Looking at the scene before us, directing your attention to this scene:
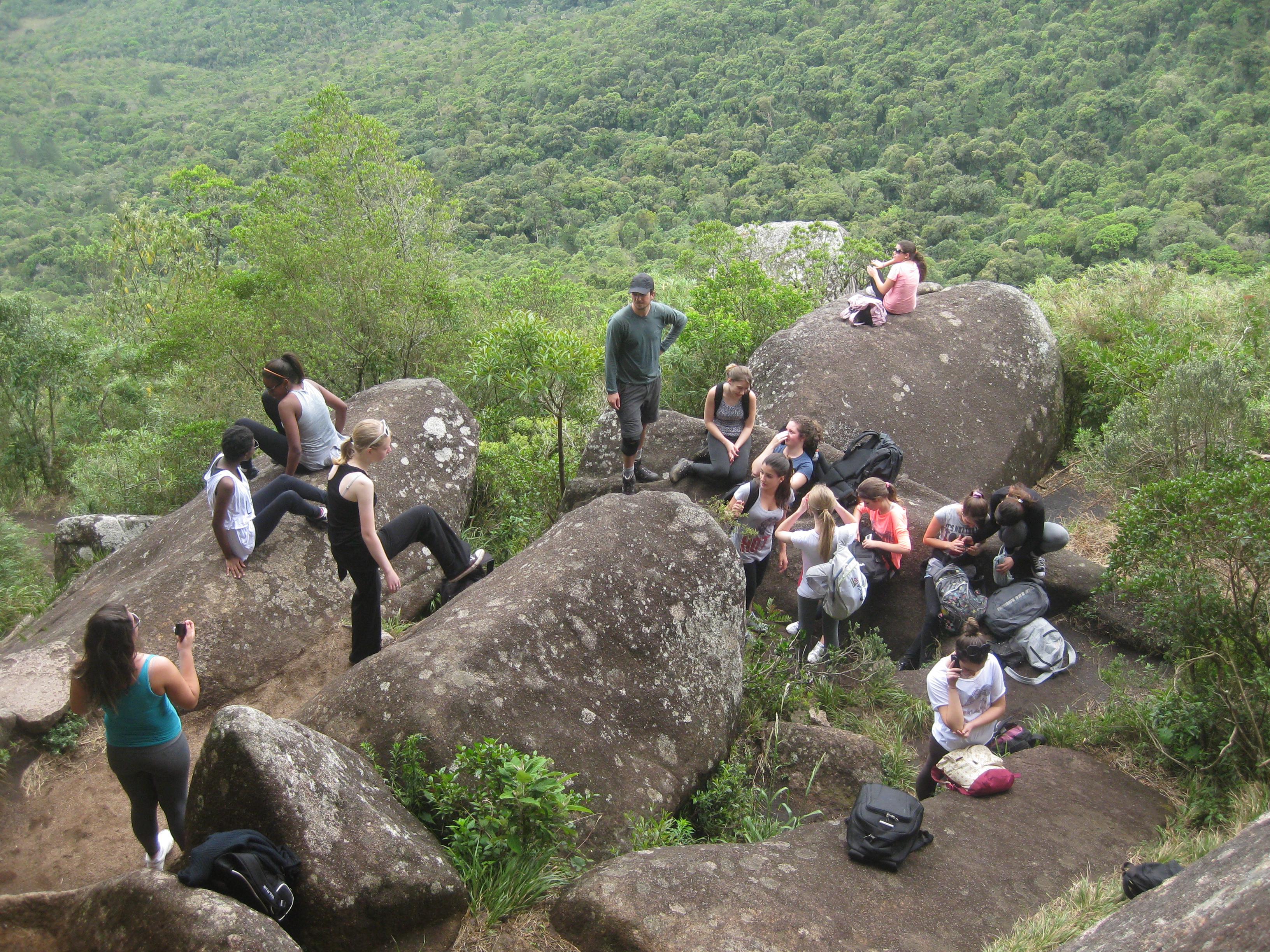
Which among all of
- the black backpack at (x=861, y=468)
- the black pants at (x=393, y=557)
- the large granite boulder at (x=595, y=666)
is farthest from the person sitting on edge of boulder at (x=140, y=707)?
the black backpack at (x=861, y=468)

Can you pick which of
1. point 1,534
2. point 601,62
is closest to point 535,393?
point 1,534

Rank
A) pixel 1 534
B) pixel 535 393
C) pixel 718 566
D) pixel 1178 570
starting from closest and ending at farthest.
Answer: pixel 1178 570 < pixel 718 566 < pixel 535 393 < pixel 1 534

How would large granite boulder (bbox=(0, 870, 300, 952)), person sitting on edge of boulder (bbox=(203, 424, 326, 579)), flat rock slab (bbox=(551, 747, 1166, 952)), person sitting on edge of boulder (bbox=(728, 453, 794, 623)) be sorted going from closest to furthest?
1. large granite boulder (bbox=(0, 870, 300, 952))
2. flat rock slab (bbox=(551, 747, 1166, 952))
3. person sitting on edge of boulder (bbox=(203, 424, 326, 579))
4. person sitting on edge of boulder (bbox=(728, 453, 794, 623))

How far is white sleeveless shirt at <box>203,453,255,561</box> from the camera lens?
22.7 feet

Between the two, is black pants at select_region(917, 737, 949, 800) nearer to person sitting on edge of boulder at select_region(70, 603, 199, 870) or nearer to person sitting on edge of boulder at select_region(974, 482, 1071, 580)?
person sitting on edge of boulder at select_region(974, 482, 1071, 580)

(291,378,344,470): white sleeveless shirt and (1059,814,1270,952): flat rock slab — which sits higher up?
(291,378,344,470): white sleeveless shirt

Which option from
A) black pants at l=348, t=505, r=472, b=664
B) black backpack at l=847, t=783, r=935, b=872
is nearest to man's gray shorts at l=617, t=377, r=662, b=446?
black pants at l=348, t=505, r=472, b=664

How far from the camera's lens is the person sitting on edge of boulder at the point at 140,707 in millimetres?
4105

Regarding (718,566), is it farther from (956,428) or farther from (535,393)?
(956,428)

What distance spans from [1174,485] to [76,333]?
20610mm

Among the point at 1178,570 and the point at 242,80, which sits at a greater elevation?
the point at 242,80

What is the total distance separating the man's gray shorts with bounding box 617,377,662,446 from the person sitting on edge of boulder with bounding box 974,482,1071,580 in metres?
3.31

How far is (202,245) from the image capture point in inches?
1211

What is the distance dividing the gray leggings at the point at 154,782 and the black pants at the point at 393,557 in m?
1.95
